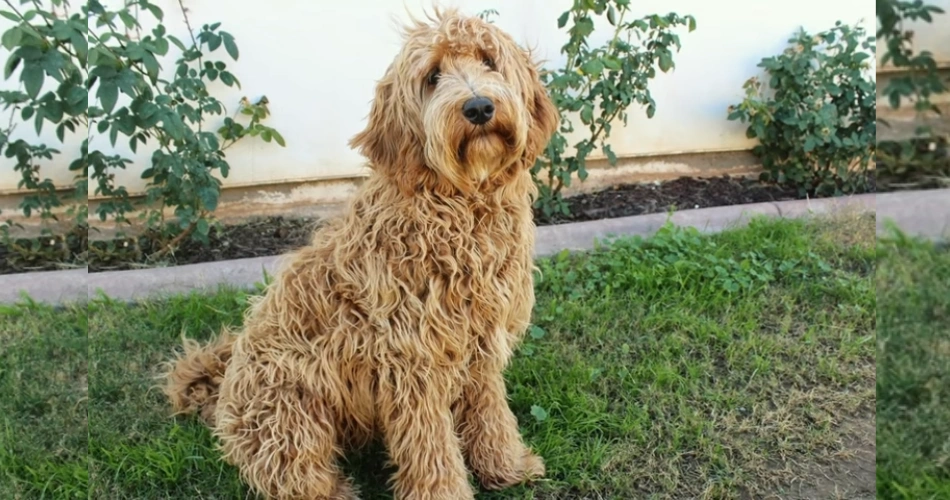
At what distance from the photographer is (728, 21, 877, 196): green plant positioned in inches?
171

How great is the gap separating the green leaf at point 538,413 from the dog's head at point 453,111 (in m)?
1.01

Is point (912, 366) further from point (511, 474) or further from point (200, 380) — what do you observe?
point (200, 380)

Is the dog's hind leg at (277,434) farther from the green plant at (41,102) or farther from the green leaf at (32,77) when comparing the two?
the green leaf at (32,77)

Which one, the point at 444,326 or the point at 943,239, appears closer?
the point at 943,239

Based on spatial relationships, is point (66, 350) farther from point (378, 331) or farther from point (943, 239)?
point (943, 239)

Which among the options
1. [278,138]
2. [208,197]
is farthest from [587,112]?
[208,197]

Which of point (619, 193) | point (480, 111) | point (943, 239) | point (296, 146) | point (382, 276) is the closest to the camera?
point (943, 239)

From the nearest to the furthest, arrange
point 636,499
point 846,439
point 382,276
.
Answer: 1. point 382,276
2. point 636,499
3. point 846,439

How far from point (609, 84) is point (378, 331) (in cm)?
256

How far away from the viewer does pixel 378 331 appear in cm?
207

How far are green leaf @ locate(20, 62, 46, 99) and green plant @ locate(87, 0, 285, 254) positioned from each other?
149 cm

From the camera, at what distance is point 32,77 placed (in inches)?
65.7

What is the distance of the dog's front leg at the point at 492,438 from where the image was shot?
7.83 feet

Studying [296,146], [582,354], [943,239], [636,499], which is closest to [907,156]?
[943,239]
